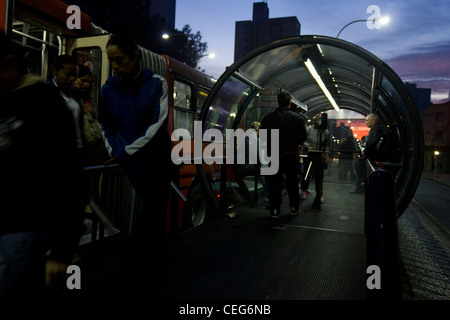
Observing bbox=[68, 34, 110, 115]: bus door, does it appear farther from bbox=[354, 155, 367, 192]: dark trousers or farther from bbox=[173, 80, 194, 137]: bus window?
bbox=[354, 155, 367, 192]: dark trousers

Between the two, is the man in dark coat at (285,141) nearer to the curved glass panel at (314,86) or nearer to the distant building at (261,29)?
the curved glass panel at (314,86)

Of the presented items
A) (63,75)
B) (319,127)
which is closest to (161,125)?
(63,75)

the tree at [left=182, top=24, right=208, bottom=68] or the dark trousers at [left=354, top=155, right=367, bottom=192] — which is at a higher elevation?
the tree at [left=182, top=24, right=208, bottom=68]

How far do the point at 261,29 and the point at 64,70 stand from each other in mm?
136558

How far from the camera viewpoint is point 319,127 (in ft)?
25.2

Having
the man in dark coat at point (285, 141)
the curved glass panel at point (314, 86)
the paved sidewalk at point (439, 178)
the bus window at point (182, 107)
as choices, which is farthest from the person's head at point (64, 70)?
the paved sidewalk at point (439, 178)

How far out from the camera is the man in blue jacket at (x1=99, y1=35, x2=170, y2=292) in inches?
98.9

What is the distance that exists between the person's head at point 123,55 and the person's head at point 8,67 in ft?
3.80

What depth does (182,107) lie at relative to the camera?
245 inches

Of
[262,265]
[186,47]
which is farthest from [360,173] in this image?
[186,47]

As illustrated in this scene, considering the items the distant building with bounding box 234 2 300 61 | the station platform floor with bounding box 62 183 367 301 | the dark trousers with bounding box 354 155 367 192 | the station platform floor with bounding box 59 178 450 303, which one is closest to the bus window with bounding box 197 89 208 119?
the station platform floor with bounding box 59 178 450 303

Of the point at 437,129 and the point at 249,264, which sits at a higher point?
the point at 437,129

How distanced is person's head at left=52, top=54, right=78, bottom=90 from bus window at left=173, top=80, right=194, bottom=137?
2396mm

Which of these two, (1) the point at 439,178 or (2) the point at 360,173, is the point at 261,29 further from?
(2) the point at 360,173
